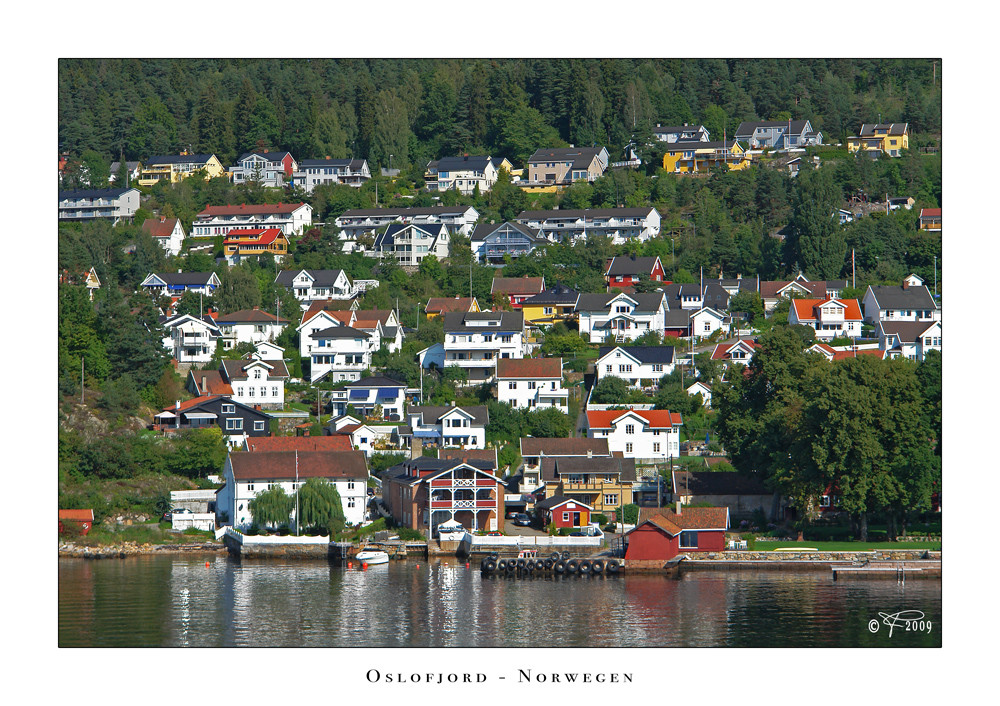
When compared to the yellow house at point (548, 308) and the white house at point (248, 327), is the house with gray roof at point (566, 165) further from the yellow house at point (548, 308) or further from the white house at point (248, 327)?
the white house at point (248, 327)

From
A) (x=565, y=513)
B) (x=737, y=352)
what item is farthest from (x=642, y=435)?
(x=737, y=352)

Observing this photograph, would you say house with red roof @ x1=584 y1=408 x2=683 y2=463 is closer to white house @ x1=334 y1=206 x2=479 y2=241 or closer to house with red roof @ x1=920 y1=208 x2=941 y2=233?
house with red roof @ x1=920 y1=208 x2=941 y2=233

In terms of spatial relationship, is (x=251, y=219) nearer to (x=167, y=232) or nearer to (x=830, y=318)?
(x=167, y=232)

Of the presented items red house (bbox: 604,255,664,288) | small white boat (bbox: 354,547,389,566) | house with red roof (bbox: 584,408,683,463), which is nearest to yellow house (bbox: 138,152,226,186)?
red house (bbox: 604,255,664,288)

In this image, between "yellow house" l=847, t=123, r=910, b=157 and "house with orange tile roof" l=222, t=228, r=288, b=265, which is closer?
"house with orange tile roof" l=222, t=228, r=288, b=265

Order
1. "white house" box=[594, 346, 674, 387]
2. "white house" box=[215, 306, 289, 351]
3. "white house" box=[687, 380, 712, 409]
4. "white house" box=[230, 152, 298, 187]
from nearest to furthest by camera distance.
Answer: "white house" box=[687, 380, 712, 409] < "white house" box=[594, 346, 674, 387] < "white house" box=[215, 306, 289, 351] < "white house" box=[230, 152, 298, 187]

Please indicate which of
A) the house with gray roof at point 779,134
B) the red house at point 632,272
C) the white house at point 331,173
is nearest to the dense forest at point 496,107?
the house with gray roof at point 779,134
